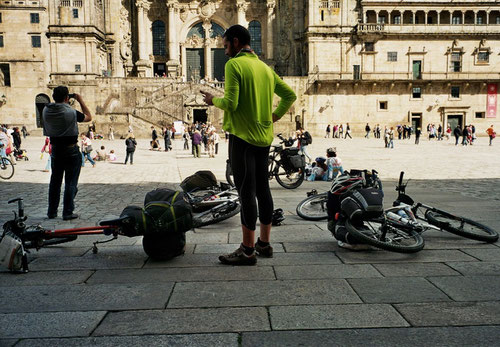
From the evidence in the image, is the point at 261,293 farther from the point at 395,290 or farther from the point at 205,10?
the point at 205,10

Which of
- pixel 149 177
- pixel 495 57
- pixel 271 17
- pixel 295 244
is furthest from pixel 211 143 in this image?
pixel 495 57

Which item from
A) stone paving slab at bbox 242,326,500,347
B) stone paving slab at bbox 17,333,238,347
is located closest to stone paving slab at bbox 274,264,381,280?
stone paving slab at bbox 242,326,500,347

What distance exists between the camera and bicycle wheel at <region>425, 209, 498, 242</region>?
514cm

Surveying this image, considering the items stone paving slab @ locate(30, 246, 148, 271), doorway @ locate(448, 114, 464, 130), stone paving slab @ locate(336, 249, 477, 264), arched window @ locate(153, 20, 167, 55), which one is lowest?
stone paving slab @ locate(30, 246, 148, 271)

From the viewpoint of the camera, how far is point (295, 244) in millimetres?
5238

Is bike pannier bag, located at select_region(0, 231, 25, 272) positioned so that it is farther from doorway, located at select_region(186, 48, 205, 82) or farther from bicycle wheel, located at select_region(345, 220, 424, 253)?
doorway, located at select_region(186, 48, 205, 82)

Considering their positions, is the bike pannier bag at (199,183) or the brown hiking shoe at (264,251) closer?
the brown hiking shoe at (264,251)

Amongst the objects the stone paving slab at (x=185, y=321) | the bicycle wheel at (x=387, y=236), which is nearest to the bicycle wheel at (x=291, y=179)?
the bicycle wheel at (x=387, y=236)

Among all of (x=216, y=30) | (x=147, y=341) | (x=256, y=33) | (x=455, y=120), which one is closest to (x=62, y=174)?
(x=147, y=341)

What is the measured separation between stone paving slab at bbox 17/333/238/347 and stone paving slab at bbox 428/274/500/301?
1.80 m

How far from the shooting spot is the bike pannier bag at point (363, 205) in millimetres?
4664

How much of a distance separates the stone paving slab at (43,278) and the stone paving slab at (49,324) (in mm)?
745

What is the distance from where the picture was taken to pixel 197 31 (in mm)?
54406

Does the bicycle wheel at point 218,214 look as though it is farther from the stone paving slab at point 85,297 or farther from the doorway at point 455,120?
the doorway at point 455,120
